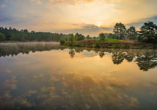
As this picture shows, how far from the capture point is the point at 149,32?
4678cm

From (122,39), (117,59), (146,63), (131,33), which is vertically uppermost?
(131,33)

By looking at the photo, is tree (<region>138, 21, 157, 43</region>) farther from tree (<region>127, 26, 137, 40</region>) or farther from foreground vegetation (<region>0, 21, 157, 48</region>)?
tree (<region>127, 26, 137, 40</region>)

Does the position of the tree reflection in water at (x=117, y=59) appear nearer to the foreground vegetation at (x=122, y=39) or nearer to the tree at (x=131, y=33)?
the foreground vegetation at (x=122, y=39)

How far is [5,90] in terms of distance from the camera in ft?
20.5

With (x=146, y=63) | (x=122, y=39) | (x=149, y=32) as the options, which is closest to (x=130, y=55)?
(x=146, y=63)

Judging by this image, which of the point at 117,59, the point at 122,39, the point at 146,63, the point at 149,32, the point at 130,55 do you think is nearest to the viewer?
the point at 146,63

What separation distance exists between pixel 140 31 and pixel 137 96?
55.9m

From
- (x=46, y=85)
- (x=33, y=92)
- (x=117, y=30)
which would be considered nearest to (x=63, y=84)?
(x=46, y=85)

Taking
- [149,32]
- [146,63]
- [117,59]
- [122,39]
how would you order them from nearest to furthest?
1. [146,63]
2. [117,59]
3. [149,32]
4. [122,39]

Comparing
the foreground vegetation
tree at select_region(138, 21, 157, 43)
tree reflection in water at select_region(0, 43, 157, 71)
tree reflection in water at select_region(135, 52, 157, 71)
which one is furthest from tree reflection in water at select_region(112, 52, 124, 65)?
tree at select_region(138, 21, 157, 43)

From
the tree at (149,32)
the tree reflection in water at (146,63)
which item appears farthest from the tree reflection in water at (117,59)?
the tree at (149,32)

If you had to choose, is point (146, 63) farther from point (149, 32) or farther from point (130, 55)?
point (149, 32)

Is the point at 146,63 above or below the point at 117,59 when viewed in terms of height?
below

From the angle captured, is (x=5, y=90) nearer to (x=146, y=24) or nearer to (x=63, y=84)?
(x=63, y=84)
